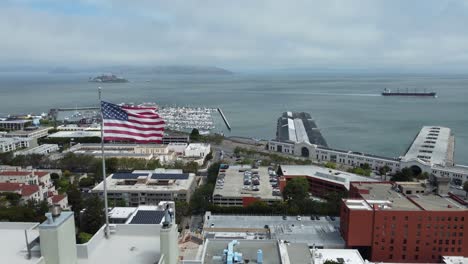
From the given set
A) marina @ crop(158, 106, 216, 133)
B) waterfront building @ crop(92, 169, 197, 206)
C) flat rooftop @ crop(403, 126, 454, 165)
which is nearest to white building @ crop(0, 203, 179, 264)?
waterfront building @ crop(92, 169, 197, 206)

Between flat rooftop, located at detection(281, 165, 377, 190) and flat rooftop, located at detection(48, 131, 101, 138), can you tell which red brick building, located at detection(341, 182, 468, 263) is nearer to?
flat rooftop, located at detection(281, 165, 377, 190)

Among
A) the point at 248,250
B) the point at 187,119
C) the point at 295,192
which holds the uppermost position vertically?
the point at 187,119

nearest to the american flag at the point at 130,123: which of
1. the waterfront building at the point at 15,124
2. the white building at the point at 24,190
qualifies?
the white building at the point at 24,190

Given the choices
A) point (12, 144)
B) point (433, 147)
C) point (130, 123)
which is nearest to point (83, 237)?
point (130, 123)

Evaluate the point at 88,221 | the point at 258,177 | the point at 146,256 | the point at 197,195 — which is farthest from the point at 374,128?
the point at 146,256

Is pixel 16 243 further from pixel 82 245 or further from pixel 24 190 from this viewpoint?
pixel 24 190
